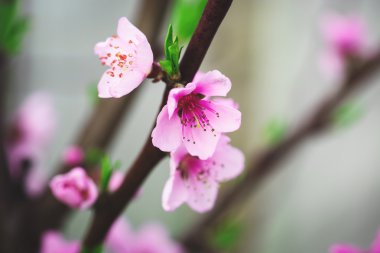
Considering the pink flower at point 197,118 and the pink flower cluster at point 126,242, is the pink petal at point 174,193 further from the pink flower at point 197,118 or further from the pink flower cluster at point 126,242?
the pink flower cluster at point 126,242

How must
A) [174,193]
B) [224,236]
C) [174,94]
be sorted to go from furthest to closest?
[224,236]
[174,193]
[174,94]

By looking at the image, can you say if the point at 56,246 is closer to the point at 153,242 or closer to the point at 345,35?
the point at 153,242

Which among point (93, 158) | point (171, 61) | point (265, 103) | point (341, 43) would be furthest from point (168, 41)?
point (265, 103)

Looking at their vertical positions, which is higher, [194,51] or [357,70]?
[194,51]

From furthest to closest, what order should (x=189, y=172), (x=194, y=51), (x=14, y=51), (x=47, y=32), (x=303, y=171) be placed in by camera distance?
(x=303, y=171)
(x=47, y=32)
(x=14, y=51)
(x=189, y=172)
(x=194, y=51)

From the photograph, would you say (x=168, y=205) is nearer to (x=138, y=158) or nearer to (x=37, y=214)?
(x=138, y=158)

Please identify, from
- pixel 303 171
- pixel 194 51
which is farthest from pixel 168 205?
pixel 303 171
